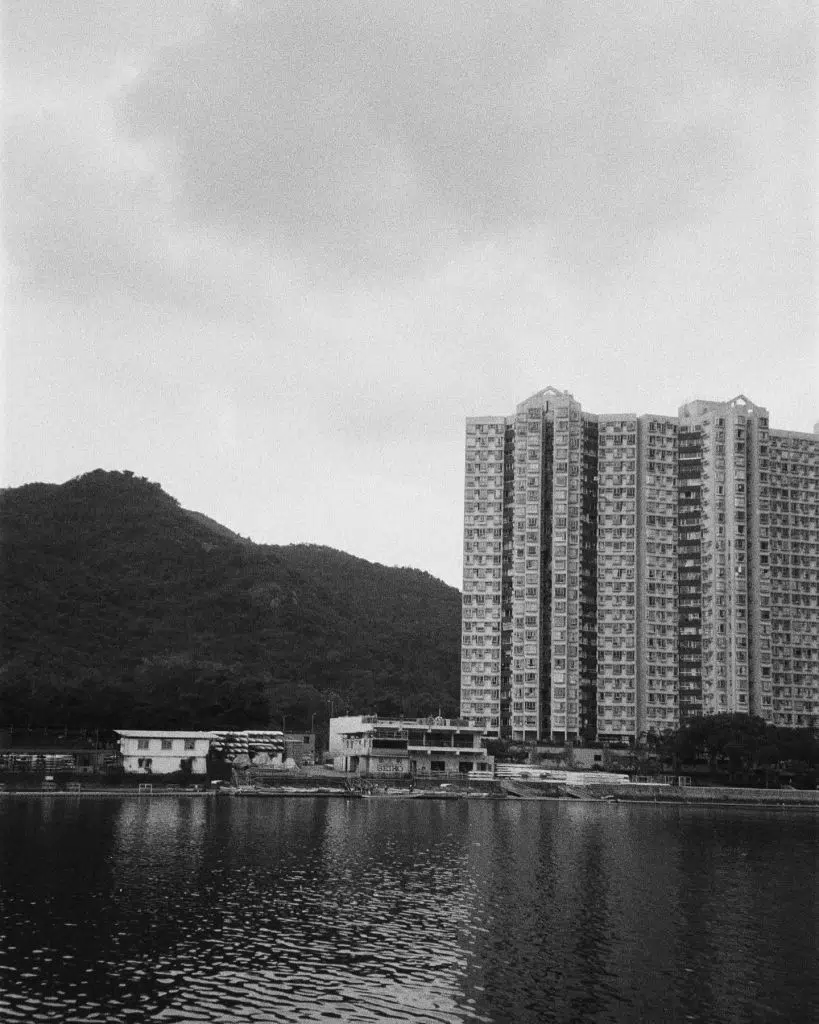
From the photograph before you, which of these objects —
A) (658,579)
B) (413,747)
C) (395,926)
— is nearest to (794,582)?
(658,579)

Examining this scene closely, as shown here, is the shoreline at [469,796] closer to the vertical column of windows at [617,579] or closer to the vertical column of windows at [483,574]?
the vertical column of windows at [617,579]

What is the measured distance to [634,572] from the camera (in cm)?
18300

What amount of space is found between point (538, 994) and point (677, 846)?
1956 inches

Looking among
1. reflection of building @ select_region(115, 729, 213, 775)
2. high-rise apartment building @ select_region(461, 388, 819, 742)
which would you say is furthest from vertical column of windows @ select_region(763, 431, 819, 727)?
reflection of building @ select_region(115, 729, 213, 775)

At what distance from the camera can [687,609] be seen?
18475cm

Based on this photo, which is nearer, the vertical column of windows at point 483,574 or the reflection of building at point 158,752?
the reflection of building at point 158,752

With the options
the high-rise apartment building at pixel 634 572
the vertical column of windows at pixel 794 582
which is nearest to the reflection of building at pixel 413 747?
the high-rise apartment building at pixel 634 572

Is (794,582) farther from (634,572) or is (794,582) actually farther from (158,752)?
(158,752)

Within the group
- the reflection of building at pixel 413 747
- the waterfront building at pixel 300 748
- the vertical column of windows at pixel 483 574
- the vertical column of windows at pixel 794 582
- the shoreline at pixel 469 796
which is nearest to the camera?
the shoreline at pixel 469 796

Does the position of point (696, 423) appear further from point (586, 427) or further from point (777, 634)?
point (777, 634)

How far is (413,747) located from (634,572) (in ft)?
159

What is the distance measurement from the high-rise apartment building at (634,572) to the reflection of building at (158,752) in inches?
2180

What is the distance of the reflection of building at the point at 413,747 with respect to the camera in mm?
162375

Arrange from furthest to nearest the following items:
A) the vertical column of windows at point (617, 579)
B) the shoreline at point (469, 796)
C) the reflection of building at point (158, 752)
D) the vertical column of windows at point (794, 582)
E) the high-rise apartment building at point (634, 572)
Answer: the vertical column of windows at point (794, 582) < the high-rise apartment building at point (634, 572) < the vertical column of windows at point (617, 579) < the reflection of building at point (158, 752) < the shoreline at point (469, 796)
